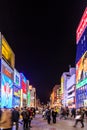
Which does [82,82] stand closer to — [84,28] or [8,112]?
[84,28]

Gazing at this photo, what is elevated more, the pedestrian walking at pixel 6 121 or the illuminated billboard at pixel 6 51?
the illuminated billboard at pixel 6 51

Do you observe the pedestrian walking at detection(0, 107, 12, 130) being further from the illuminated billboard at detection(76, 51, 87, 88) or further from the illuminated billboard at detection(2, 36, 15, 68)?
the illuminated billboard at detection(76, 51, 87, 88)

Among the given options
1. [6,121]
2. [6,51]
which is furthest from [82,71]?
[6,121]

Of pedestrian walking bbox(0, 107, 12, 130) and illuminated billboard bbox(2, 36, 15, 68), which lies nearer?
pedestrian walking bbox(0, 107, 12, 130)

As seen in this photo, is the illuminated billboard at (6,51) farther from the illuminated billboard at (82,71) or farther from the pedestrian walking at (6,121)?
the illuminated billboard at (82,71)

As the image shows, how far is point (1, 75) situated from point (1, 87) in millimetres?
1569

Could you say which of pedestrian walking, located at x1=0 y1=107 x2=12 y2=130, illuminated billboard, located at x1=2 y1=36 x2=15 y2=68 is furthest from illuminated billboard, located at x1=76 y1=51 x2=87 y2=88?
pedestrian walking, located at x1=0 y1=107 x2=12 y2=130

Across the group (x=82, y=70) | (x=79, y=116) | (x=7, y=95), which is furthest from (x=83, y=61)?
(x=79, y=116)

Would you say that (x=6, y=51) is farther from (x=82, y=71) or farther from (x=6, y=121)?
(x=82, y=71)

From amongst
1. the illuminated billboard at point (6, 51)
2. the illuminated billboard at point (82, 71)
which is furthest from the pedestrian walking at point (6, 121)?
the illuminated billboard at point (82, 71)

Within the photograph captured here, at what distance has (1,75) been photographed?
165ft

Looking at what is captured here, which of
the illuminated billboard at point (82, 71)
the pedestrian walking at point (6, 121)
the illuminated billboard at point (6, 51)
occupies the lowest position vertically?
the pedestrian walking at point (6, 121)

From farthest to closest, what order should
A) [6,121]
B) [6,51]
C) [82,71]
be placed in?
[82,71]
[6,51]
[6,121]

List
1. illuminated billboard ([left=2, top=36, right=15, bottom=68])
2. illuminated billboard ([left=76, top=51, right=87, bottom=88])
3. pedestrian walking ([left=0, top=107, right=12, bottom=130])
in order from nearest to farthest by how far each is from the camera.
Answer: pedestrian walking ([left=0, top=107, right=12, bottom=130]) < illuminated billboard ([left=2, top=36, right=15, bottom=68]) < illuminated billboard ([left=76, top=51, right=87, bottom=88])
